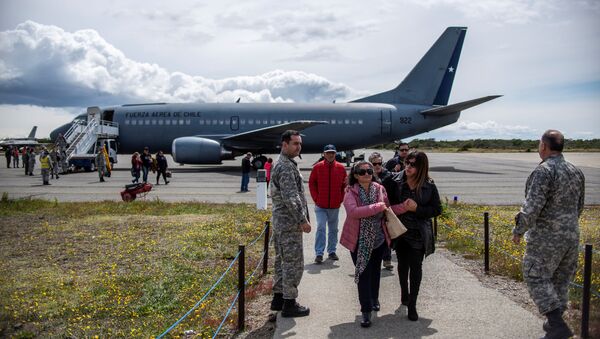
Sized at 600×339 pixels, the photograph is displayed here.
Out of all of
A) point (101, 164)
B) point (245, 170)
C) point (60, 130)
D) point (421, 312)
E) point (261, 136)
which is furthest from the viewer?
point (60, 130)

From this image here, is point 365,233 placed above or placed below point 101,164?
below

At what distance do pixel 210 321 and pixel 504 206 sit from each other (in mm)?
11577

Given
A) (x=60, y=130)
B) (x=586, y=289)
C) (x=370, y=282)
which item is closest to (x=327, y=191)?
(x=370, y=282)

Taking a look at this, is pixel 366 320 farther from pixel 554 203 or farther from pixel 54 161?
pixel 54 161

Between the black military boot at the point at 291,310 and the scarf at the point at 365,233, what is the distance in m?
0.77

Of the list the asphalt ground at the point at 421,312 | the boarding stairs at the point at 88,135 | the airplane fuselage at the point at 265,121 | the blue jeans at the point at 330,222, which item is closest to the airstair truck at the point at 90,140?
the boarding stairs at the point at 88,135

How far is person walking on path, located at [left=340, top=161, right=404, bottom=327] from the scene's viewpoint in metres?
5.18

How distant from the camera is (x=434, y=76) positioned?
98.0 ft

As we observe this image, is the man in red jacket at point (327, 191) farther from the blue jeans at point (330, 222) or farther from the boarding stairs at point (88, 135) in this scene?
the boarding stairs at point (88, 135)

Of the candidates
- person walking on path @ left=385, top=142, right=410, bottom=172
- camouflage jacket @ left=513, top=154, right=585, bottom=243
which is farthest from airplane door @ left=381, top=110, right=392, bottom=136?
camouflage jacket @ left=513, top=154, right=585, bottom=243

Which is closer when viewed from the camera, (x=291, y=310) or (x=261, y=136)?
(x=291, y=310)

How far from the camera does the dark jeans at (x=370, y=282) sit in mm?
5055

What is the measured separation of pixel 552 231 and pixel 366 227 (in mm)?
1906

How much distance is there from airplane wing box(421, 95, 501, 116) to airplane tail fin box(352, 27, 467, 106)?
1.23 metres
